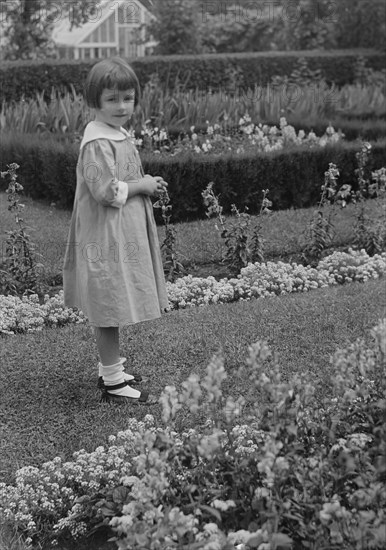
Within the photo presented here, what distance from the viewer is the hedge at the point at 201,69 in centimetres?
1166

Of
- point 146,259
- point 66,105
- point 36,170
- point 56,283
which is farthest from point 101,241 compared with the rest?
point 66,105

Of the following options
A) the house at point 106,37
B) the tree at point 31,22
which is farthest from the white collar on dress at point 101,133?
the house at point 106,37

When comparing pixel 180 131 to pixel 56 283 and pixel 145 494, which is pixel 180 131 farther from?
pixel 145 494

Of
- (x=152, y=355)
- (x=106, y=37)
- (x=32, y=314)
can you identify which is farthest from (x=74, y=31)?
(x=152, y=355)

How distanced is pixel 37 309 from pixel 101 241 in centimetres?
165

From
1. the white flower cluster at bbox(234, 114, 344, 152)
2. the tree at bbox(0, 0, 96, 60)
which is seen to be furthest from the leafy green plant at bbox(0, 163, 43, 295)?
the tree at bbox(0, 0, 96, 60)

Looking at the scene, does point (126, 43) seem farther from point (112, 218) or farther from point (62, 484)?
point (62, 484)

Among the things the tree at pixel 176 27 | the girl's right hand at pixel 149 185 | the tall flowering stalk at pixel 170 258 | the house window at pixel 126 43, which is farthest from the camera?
the house window at pixel 126 43

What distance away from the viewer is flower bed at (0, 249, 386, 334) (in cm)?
541

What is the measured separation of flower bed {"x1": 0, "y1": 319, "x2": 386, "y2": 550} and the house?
552 inches

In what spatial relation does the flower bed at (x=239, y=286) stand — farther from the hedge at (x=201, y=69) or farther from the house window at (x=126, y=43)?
the house window at (x=126, y=43)

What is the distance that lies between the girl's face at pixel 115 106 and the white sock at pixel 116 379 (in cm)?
105

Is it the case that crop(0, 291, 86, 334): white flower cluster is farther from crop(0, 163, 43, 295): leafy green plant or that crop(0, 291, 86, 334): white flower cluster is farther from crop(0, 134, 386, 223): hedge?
crop(0, 134, 386, 223): hedge

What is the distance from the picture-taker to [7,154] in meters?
8.91
